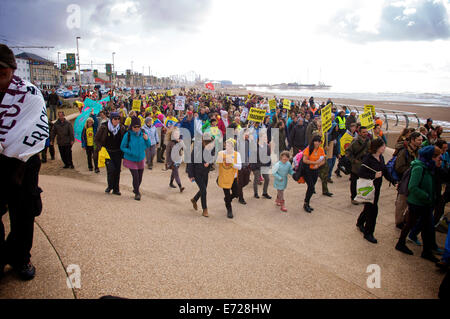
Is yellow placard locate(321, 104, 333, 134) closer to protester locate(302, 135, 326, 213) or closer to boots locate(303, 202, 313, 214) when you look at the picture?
protester locate(302, 135, 326, 213)

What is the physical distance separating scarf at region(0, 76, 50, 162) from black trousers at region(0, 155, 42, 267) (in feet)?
0.77

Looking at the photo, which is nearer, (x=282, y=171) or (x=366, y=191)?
(x=366, y=191)

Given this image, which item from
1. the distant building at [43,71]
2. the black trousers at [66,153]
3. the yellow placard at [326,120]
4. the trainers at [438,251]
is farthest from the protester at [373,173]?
the distant building at [43,71]

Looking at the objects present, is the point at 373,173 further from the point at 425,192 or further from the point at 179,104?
the point at 179,104

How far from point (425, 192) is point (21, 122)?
545 centimetres

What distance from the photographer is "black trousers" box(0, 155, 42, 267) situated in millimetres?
2441

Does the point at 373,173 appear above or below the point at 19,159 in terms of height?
below

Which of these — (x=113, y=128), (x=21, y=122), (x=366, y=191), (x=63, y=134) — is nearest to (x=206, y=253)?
(x=21, y=122)

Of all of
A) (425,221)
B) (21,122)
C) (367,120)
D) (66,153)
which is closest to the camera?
(21,122)

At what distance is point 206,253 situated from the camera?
395cm

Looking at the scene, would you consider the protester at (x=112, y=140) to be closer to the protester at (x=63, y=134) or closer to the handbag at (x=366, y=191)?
the protester at (x=63, y=134)

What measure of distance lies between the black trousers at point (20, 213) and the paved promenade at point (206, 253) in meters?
0.29

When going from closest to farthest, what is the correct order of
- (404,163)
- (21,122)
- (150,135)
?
(21,122), (404,163), (150,135)
